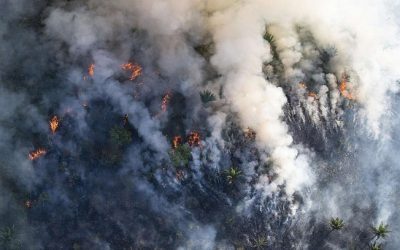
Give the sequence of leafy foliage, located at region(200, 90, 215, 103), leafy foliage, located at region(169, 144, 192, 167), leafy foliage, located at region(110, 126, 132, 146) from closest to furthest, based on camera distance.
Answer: leafy foliage, located at region(169, 144, 192, 167)
leafy foliage, located at region(110, 126, 132, 146)
leafy foliage, located at region(200, 90, 215, 103)

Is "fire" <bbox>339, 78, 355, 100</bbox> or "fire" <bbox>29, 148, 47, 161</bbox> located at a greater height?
"fire" <bbox>339, 78, 355, 100</bbox>

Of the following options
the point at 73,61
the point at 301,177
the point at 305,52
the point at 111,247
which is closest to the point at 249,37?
the point at 305,52

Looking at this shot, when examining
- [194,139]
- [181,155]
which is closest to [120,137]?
[181,155]

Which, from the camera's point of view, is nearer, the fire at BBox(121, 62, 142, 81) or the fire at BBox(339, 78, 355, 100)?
the fire at BBox(121, 62, 142, 81)

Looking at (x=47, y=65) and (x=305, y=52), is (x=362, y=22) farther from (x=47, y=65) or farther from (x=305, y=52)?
(x=47, y=65)

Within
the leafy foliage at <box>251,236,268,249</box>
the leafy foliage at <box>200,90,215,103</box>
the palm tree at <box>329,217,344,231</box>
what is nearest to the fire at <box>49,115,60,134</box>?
the leafy foliage at <box>200,90,215,103</box>

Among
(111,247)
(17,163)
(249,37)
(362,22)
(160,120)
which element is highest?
(362,22)

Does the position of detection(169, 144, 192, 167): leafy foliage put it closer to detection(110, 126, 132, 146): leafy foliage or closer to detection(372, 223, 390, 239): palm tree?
detection(110, 126, 132, 146): leafy foliage
